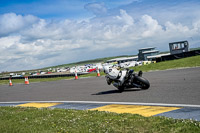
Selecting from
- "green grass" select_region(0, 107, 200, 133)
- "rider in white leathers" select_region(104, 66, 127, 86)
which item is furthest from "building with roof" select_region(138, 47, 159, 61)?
"green grass" select_region(0, 107, 200, 133)

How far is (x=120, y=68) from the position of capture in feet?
36.6

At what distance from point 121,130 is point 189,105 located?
2668 millimetres

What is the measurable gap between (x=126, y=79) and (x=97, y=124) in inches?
222

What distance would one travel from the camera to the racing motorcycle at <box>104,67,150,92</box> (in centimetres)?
1099

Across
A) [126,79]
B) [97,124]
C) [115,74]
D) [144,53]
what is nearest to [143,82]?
[126,79]

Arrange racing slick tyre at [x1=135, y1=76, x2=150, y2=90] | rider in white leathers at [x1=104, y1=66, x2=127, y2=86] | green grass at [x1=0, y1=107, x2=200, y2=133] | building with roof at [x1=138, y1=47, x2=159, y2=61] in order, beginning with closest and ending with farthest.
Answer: green grass at [x1=0, y1=107, x2=200, y2=133] → racing slick tyre at [x1=135, y1=76, x2=150, y2=90] → rider in white leathers at [x1=104, y1=66, x2=127, y2=86] → building with roof at [x1=138, y1=47, x2=159, y2=61]

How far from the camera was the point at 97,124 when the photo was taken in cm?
573

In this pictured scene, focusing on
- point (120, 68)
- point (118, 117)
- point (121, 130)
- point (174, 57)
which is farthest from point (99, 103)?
point (174, 57)

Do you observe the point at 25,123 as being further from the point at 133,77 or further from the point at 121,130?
the point at 133,77

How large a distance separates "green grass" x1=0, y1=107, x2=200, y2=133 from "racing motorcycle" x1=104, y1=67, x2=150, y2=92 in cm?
398

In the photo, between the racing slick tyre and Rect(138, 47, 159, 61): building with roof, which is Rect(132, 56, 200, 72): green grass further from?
Rect(138, 47, 159, 61): building with roof

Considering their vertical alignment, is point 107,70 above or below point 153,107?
above

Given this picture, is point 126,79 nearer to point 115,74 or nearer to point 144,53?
point 115,74

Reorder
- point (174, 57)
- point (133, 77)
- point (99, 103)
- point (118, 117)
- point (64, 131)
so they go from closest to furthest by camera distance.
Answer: point (64, 131) → point (118, 117) → point (99, 103) → point (133, 77) → point (174, 57)
